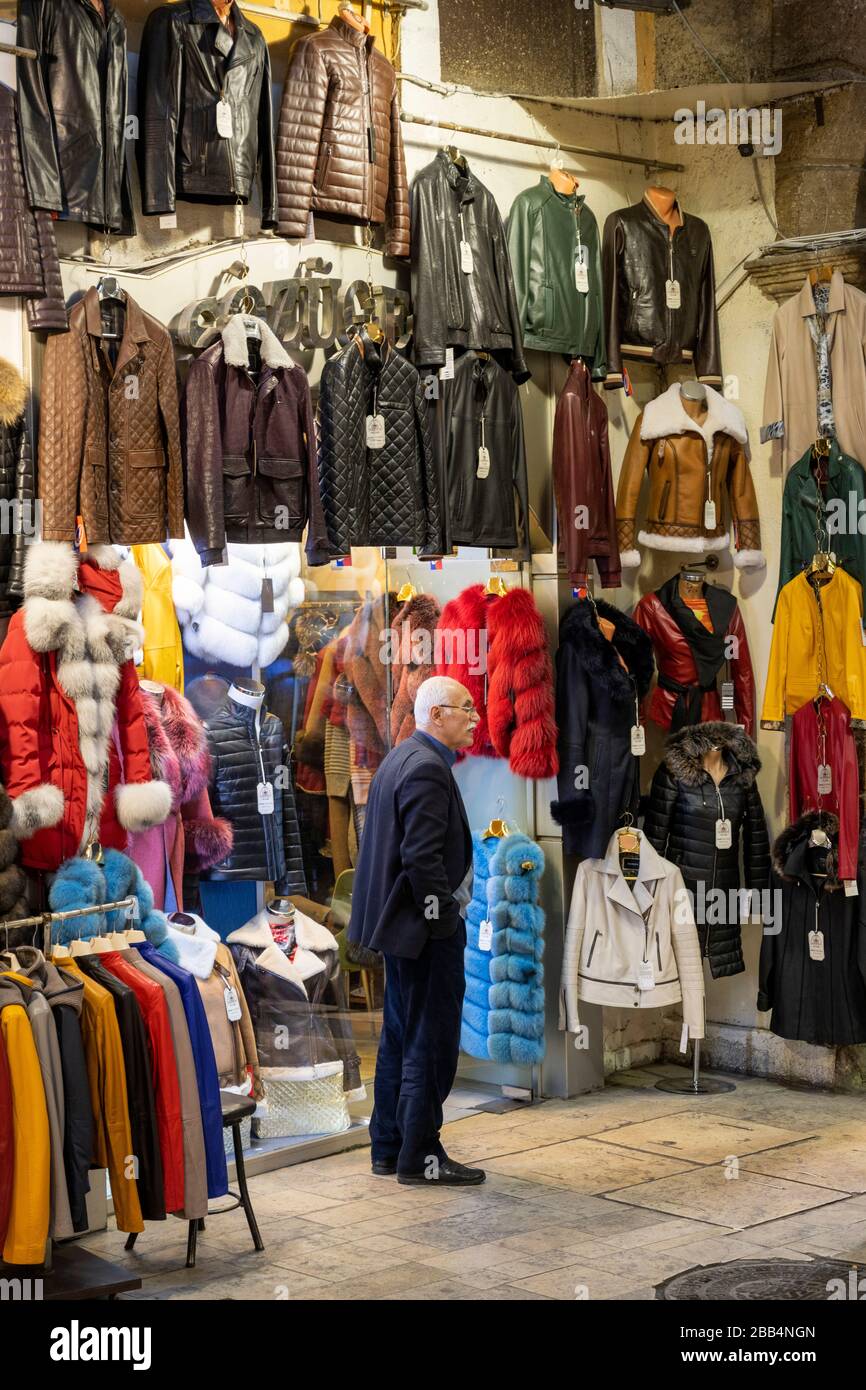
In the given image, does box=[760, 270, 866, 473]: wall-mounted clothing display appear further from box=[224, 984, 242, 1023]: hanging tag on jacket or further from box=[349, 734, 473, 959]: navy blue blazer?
box=[224, 984, 242, 1023]: hanging tag on jacket

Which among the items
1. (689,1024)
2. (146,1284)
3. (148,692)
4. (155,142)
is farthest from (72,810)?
(689,1024)

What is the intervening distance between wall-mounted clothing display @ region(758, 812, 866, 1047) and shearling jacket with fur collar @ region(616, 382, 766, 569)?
137cm

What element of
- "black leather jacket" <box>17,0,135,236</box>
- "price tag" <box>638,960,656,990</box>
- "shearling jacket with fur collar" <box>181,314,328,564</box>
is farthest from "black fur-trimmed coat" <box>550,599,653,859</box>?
"black leather jacket" <box>17,0,135,236</box>

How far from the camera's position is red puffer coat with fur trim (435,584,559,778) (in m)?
7.40

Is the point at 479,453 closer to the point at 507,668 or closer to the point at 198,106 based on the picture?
the point at 507,668

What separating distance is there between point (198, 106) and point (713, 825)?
12.2ft

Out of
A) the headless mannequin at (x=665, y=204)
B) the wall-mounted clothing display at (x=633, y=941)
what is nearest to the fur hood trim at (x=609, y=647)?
the wall-mounted clothing display at (x=633, y=941)

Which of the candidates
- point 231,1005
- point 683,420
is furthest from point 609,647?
point 231,1005

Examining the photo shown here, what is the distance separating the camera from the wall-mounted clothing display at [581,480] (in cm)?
743

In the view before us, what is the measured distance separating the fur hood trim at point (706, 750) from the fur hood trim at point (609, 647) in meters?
0.32

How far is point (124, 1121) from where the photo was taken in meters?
5.06

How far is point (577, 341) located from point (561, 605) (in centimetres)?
116

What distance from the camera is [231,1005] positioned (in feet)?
19.7

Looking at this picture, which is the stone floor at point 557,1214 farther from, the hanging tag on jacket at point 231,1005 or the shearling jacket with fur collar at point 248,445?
the shearling jacket with fur collar at point 248,445
